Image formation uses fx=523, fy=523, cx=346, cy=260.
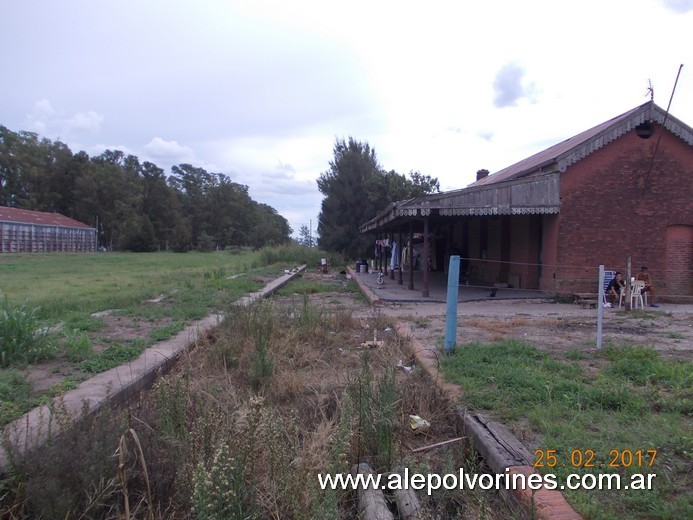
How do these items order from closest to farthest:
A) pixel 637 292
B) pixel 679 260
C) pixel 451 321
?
pixel 451 321 < pixel 637 292 < pixel 679 260

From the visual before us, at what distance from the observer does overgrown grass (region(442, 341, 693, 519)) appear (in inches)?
130

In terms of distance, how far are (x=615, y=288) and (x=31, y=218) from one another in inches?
2050

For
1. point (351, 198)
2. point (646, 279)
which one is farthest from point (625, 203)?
point (351, 198)

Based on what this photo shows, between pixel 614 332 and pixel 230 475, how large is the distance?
8.16 m

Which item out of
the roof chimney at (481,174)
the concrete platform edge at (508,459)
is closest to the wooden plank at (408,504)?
the concrete platform edge at (508,459)

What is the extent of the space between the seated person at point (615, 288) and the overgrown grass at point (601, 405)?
25.0 ft

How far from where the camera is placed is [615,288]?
1451 centimetres

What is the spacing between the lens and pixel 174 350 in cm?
767

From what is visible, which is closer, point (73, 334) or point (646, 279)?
point (73, 334)

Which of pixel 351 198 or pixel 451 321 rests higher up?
pixel 351 198

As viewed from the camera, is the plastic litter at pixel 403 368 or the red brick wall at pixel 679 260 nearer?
the plastic litter at pixel 403 368

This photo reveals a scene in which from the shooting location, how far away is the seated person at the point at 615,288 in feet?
45.3
